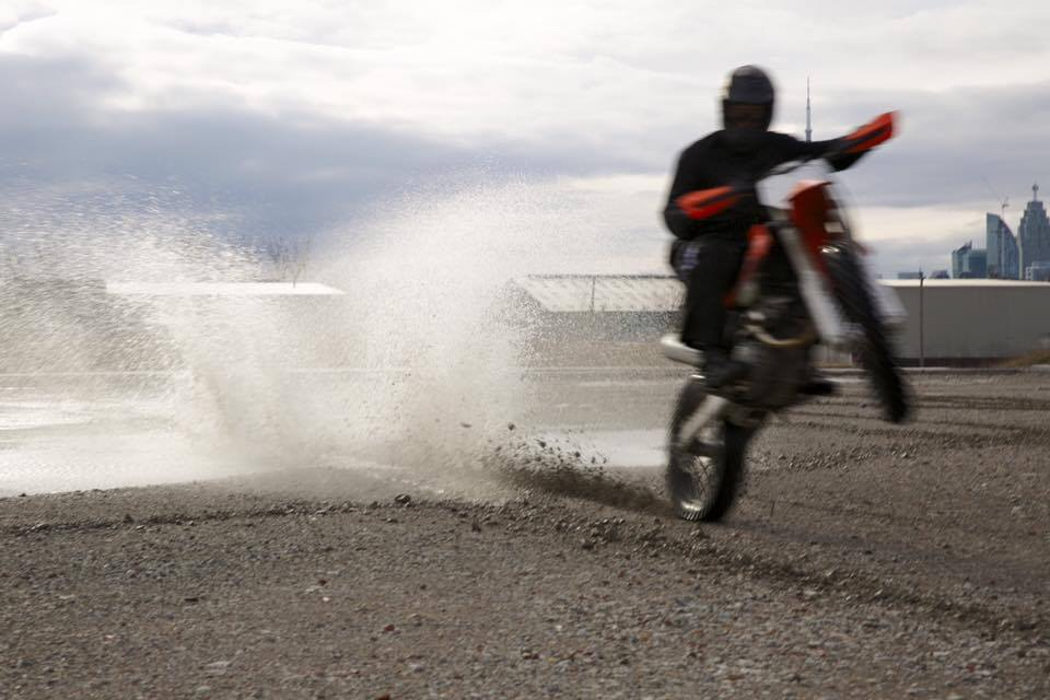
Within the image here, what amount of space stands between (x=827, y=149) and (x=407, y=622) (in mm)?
3259

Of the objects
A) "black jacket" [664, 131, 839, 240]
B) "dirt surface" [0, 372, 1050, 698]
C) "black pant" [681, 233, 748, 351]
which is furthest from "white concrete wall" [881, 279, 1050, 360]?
"black pant" [681, 233, 748, 351]

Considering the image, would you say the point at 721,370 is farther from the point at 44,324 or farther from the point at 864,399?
the point at 44,324

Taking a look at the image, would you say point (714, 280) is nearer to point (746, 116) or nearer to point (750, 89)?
point (746, 116)

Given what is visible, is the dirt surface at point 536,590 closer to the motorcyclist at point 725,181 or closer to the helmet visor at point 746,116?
the motorcyclist at point 725,181

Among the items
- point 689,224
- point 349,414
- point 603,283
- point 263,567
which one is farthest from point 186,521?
point 603,283

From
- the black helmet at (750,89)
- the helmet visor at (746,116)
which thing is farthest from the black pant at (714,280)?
the black helmet at (750,89)

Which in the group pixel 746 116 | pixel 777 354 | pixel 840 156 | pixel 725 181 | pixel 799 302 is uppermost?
pixel 746 116

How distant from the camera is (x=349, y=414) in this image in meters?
16.9

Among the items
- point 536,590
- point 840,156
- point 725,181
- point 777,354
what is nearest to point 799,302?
point 777,354

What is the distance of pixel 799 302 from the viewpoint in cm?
634

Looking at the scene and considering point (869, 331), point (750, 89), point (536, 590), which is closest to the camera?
point (869, 331)

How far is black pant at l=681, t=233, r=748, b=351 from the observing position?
22.9ft

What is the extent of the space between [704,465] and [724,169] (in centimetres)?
175

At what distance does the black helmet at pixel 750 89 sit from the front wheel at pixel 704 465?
1.57m
